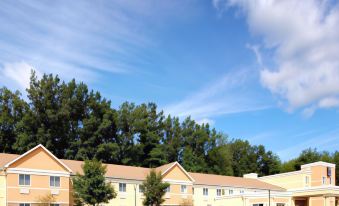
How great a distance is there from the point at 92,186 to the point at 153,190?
7600 millimetres

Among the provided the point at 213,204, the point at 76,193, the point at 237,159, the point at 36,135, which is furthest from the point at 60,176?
the point at 237,159

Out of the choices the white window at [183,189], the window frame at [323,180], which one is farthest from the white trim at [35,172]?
the window frame at [323,180]

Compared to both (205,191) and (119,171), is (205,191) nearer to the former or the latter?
(205,191)

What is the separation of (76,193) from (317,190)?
31066 millimetres

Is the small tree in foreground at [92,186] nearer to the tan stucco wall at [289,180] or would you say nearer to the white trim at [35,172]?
the white trim at [35,172]

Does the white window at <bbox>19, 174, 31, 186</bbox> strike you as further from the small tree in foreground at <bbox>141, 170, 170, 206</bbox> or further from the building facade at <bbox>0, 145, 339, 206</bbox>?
the small tree in foreground at <bbox>141, 170, 170, 206</bbox>

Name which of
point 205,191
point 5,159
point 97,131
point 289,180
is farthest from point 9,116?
point 289,180

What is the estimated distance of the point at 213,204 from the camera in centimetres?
5706

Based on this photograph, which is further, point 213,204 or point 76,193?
point 213,204

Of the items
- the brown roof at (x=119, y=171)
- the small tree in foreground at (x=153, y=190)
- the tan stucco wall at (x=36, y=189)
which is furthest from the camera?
the brown roof at (x=119, y=171)

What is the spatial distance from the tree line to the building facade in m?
10.5

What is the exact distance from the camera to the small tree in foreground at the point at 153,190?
45.6 metres

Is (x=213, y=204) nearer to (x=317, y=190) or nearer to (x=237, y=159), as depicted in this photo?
(x=317, y=190)

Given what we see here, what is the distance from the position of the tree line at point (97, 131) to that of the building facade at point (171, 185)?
1048 centimetres
